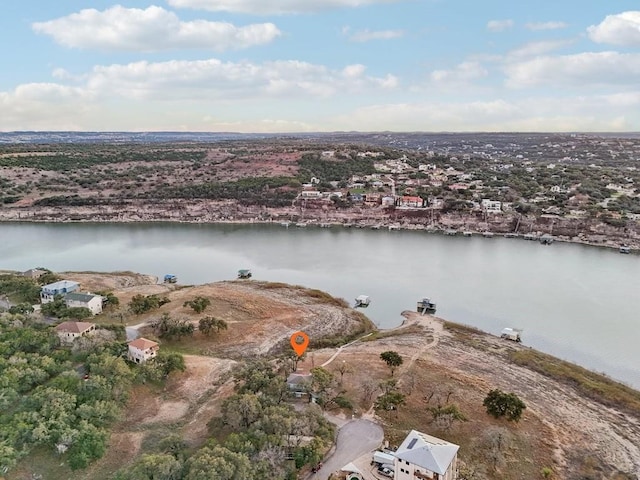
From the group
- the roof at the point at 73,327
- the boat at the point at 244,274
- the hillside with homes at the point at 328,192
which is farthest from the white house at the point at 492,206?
the roof at the point at 73,327

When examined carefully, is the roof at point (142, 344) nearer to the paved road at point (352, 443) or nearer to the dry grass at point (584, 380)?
the paved road at point (352, 443)

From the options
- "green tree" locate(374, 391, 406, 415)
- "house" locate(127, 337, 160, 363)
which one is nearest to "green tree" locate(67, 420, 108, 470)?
"house" locate(127, 337, 160, 363)

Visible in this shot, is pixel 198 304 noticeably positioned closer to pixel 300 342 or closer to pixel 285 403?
pixel 300 342

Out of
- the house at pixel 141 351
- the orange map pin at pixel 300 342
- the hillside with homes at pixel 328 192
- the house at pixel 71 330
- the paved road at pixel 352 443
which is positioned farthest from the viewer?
the hillside with homes at pixel 328 192

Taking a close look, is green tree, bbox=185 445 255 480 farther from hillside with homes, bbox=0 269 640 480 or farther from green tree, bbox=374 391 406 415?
green tree, bbox=374 391 406 415

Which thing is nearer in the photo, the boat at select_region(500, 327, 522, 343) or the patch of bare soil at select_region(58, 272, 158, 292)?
the boat at select_region(500, 327, 522, 343)

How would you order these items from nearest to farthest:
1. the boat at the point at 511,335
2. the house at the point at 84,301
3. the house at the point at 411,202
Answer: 1. the boat at the point at 511,335
2. the house at the point at 84,301
3. the house at the point at 411,202

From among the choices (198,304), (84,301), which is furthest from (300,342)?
(84,301)

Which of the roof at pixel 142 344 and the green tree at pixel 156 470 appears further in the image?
the roof at pixel 142 344
